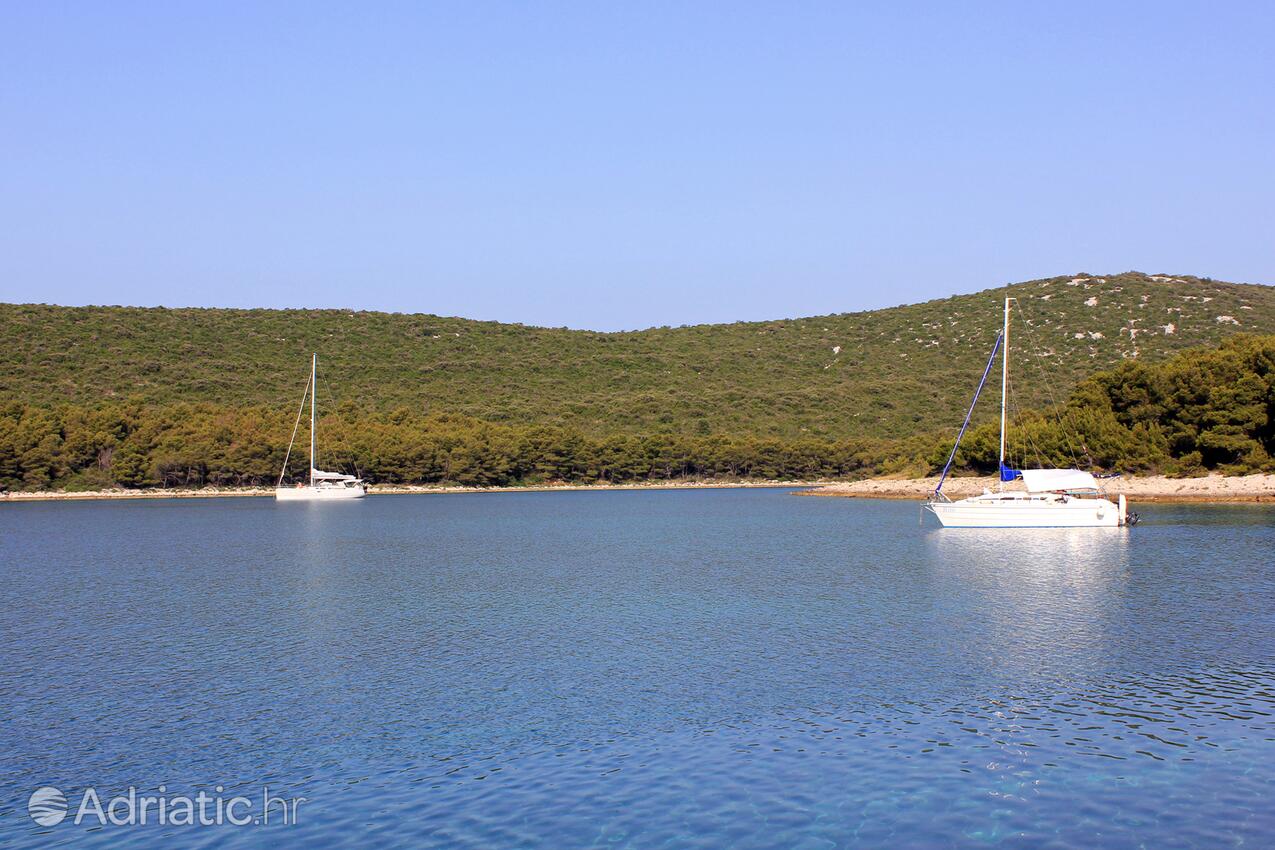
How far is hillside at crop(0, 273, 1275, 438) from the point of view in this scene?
3851 inches

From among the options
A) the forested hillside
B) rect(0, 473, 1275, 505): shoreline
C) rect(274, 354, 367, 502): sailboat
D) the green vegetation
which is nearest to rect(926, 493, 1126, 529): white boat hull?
the forested hillside

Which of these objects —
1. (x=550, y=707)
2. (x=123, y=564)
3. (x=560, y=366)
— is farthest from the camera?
(x=560, y=366)

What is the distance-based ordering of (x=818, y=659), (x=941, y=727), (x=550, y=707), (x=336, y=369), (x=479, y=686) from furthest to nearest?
1. (x=336, y=369)
2. (x=818, y=659)
3. (x=479, y=686)
4. (x=550, y=707)
5. (x=941, y=727)

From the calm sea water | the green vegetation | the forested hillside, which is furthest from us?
the green vegetation

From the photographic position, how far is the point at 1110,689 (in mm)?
15695

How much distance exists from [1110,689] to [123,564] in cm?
3085

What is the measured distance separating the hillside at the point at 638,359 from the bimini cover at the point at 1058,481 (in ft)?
155

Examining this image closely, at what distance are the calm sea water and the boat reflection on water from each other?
145mm

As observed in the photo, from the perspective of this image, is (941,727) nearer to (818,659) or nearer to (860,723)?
(860,723)

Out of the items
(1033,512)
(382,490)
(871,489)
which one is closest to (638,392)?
(382,490)

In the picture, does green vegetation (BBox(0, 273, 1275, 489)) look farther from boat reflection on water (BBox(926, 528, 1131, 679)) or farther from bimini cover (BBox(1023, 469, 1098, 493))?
boat reflection on water (BBox(926, 528, 1131, 679))

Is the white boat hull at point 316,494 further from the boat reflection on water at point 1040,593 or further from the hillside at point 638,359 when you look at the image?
the boat reflection on water at point 1040,593

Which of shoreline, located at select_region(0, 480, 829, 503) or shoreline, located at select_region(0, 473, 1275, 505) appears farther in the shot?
shoreline, located at select_region(0, 480, 829, 503)

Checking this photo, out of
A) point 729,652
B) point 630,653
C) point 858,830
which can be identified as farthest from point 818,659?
point 858,830
